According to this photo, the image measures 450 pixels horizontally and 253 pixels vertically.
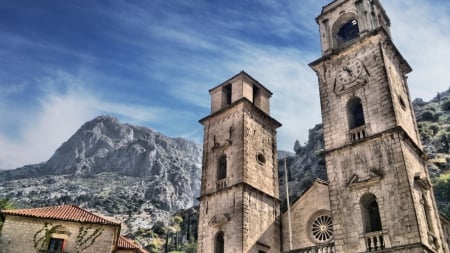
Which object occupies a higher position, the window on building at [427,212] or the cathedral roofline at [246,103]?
the cathedral roofline at [246,103]

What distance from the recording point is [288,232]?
76.2 ft

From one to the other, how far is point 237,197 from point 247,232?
2.03 m

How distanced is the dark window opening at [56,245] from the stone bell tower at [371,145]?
16.2 m

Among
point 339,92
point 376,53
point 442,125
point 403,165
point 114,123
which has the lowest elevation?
point 403,165

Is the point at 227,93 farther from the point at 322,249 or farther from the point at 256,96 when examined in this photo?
the point at 322,249

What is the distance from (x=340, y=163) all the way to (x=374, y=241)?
382cm

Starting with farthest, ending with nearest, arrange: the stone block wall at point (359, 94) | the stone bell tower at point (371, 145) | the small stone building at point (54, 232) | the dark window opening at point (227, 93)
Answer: the dark window opening at point (227, 93) < the small stone building at point (54, 232) < the stone block wall at point (359, 94) < the stone bell tower at point (371, 145)

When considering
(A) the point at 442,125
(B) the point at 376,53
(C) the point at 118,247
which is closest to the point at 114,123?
(A) the point at 442,125

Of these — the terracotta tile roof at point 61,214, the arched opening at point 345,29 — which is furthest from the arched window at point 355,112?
the terracotta tile roof at point 61,214

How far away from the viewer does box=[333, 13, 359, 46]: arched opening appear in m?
22.8

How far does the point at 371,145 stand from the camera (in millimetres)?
17703

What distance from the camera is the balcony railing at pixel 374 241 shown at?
51.1 feet

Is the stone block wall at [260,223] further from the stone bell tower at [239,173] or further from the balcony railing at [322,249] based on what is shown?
the balcony railing at [322,249]

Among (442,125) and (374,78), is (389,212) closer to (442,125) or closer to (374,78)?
(374,78)
